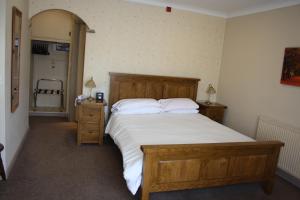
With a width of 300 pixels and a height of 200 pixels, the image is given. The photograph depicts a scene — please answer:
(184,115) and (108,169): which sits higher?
(184,115)

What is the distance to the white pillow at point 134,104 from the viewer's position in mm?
3762

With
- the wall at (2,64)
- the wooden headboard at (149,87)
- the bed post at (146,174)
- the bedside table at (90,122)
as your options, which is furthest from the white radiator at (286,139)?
the wall at (2,64)

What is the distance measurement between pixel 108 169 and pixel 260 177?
179cm

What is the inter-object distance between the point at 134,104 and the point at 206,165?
66.0 inches

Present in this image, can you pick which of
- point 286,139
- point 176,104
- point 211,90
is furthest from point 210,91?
point 286,139

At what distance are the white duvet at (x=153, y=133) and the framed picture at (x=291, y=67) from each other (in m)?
1.01

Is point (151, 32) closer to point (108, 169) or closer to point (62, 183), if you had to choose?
point (108, 169)

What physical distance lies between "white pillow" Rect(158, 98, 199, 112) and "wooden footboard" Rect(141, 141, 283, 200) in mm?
1611

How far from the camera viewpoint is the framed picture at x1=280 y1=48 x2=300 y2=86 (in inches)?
124

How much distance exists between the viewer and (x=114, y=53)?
4.10m

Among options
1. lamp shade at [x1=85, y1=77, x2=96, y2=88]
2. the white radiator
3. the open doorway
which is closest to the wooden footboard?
the white radiator

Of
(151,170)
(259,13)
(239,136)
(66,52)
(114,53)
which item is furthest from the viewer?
(66,52)

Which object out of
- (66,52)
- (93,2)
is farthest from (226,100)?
(66,52)

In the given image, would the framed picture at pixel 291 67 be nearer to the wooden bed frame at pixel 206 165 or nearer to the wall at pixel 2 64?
the wooden bed frame at pixel 206 165
